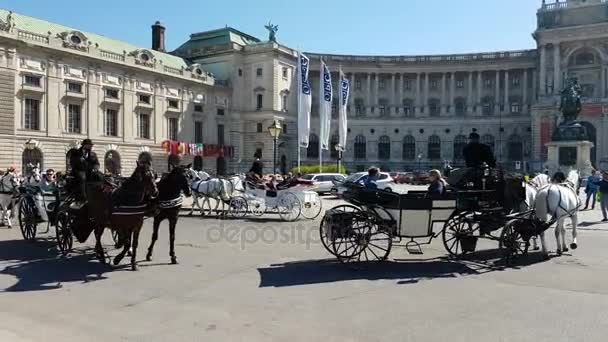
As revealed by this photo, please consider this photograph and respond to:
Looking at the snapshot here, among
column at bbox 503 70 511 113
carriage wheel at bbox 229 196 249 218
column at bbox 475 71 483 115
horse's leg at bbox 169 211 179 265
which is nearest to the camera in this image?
horse's leg at bbox 169 211 179 265

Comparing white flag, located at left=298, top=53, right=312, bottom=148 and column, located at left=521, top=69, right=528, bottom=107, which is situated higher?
column, located at left=521, top=69, right=528, bottom=107

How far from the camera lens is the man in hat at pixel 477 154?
→ 10.7m

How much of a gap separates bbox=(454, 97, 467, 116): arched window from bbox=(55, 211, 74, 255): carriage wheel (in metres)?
74.7

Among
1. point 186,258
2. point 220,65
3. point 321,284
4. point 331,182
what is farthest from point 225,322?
point 220,65

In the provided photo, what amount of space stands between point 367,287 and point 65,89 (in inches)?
1728

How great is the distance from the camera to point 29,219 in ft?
41.3

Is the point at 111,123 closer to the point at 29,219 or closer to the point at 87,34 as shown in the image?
the point at 87,34

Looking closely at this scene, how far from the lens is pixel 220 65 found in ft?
223

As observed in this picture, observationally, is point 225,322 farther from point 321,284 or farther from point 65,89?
point 65,89

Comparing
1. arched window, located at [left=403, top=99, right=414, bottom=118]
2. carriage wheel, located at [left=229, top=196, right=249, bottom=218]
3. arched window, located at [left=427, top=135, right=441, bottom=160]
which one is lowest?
carriage wheel, located at [left=229, top=196, right=249, bottom=218]

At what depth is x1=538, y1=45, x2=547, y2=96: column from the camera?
7144cm

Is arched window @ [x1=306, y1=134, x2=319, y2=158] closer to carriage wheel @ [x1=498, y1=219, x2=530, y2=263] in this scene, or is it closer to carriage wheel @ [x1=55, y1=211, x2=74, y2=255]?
carriage wheel @ [x1=55, y1=211, x2=74, y2=255]

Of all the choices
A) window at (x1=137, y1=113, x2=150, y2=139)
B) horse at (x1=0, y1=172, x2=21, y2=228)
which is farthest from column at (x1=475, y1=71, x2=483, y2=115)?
horse at (x1=0, y1=172, x2=21, y2=228)

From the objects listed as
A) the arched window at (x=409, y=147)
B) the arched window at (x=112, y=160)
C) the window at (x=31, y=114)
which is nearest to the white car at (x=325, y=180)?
the arched window at (x=112, y=160)
